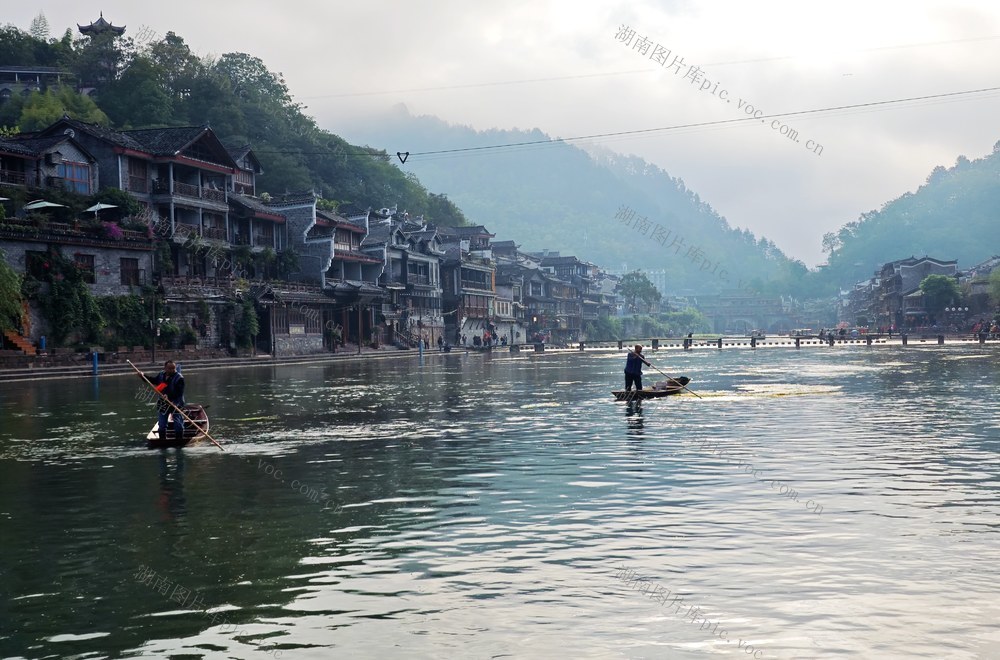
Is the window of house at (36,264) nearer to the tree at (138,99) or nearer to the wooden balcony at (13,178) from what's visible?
the wooden balcony at (13,178)

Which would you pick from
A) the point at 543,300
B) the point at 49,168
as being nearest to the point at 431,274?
the point at 543,300

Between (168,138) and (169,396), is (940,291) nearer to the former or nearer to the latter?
(168,138)

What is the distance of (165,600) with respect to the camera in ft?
28.1

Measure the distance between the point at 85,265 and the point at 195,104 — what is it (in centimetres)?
4337

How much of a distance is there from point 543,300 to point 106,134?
258 feet

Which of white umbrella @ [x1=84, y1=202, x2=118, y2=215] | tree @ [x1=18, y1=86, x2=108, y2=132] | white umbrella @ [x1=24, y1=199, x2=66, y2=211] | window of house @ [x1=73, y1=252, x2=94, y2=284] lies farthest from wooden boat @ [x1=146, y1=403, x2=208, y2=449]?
tree @ [x1=18, y1=86, x2=108, y2=132]

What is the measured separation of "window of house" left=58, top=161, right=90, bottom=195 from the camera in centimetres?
5834

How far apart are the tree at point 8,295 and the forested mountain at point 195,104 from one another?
3117cm

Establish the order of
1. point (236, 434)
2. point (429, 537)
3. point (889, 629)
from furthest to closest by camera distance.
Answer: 1. point (236, 434)
2. point (429, 537)
3. point (889, 629)

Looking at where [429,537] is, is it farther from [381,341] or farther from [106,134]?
[381,341]

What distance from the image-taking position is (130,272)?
5834cm

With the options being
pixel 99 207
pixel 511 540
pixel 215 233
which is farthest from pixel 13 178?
pixel 511 540

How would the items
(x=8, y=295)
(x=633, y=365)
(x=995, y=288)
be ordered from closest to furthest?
(x=633, y=365) → (x=8, y=295) → (x=995, y=288)

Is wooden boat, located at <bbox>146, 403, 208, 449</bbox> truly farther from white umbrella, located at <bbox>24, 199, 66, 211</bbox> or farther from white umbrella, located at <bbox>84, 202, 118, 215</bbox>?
white umbrella, located at <bbox>84, 202, 118, 215</bbox>
